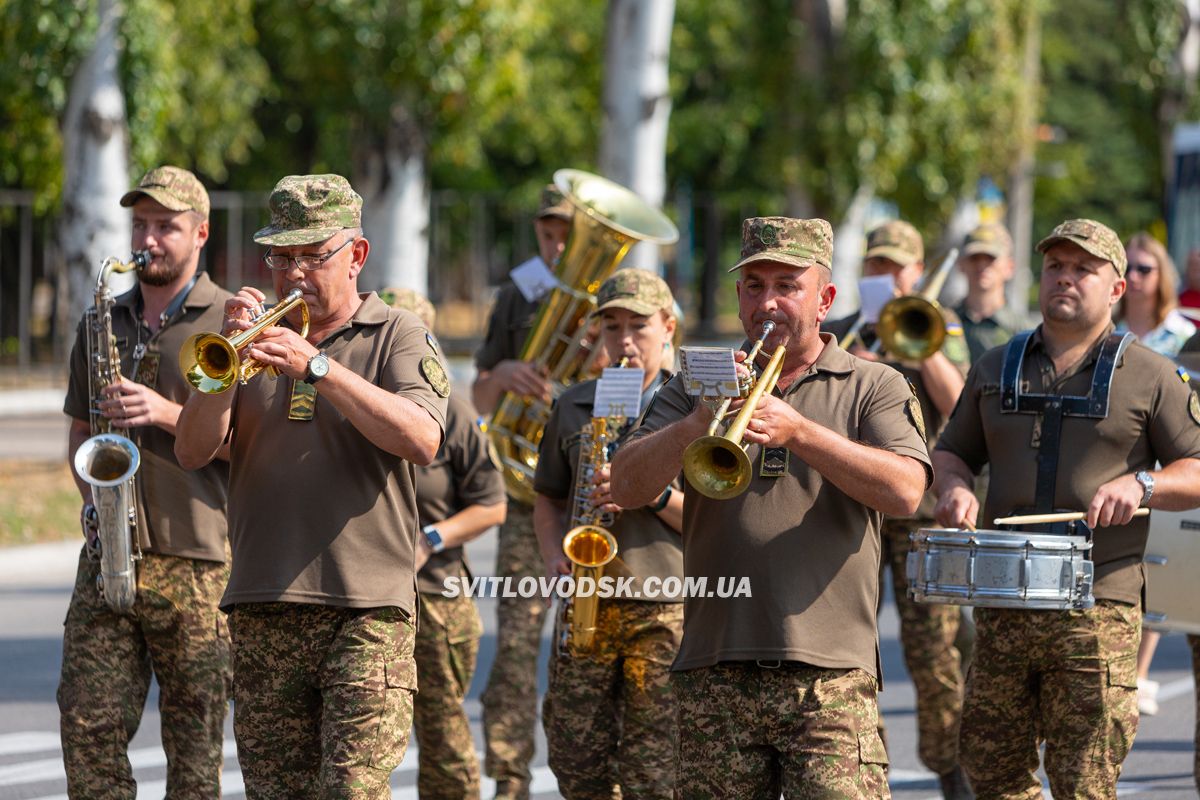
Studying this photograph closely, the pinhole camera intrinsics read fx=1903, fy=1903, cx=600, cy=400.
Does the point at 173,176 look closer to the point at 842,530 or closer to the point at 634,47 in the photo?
the point at 842,530

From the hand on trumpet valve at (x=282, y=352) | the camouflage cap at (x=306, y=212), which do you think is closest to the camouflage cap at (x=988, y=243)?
the camouflage cap at (x=306, y=212)

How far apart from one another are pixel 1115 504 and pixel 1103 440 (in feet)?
0.86

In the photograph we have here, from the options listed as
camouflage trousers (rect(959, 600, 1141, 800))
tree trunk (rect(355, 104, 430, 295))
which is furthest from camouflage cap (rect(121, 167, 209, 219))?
tree trunk (rect(355, 104, 430, 295))

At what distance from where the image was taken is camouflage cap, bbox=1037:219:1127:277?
5828mm

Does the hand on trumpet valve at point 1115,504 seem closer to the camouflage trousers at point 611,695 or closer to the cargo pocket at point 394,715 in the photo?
the camouflage trousers at point 611,695

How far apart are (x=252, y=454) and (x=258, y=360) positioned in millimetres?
524

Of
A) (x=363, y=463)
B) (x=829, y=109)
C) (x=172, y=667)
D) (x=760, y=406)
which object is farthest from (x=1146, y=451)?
(x=829, y=109)

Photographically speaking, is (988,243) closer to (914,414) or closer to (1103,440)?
(1103,440)

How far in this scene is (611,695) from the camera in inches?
252

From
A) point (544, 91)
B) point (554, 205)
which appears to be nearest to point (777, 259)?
point (554, 205)

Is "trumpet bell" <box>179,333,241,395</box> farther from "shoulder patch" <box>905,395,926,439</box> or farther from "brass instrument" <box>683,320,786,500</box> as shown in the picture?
"shoulder patch" <box>905,395,926,439</box>

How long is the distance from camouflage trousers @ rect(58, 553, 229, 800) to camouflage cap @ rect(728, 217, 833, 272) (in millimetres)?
2341

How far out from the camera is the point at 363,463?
5234 millimetres

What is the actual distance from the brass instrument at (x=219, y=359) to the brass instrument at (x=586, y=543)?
1.49m
